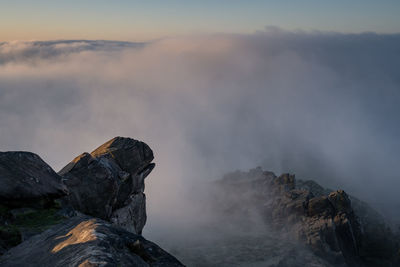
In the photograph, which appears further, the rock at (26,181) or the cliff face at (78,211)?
the rock at (26,181)

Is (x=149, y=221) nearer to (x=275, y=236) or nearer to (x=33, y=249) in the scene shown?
(x=275, y=236)

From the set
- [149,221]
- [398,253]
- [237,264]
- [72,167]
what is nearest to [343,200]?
[398,253]

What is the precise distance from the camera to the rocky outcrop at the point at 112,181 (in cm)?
4003

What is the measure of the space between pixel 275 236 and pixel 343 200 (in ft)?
76.9

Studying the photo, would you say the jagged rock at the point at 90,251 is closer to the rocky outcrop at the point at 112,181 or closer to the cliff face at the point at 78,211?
the cliff face at the point at 78,211

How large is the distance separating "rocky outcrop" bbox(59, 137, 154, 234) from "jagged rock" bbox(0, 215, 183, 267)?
61.4 ft

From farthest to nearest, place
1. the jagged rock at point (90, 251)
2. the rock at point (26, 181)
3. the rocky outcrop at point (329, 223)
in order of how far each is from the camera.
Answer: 1. the rocky outcrop at point (329, 223)
2. the rock at point (26, 181)
3. the jagged rock at point (90, 251)

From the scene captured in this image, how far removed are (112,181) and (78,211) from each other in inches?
334

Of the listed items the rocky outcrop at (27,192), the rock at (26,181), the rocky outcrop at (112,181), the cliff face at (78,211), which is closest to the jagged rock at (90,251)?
the cliff face at (78,211)

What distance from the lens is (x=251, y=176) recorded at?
467 ft

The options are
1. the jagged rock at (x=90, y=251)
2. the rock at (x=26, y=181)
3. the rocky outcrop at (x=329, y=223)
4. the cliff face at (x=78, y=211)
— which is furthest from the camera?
the rocky outcrop at (x=329, y=223)

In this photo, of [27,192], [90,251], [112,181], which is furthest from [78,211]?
[90,251]

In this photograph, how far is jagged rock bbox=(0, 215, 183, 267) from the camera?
47.9 feet

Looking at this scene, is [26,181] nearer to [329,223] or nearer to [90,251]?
[90,251]
